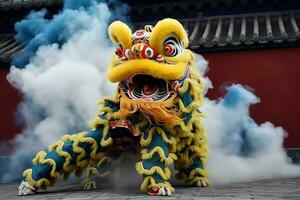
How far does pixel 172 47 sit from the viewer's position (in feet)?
16.5

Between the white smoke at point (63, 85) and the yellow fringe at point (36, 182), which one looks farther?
the white smoke at point (63, 85)

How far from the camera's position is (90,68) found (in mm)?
6664

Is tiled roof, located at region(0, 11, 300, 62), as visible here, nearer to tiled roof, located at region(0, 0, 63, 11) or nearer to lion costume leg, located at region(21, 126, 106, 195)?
tiled roof, located at region(0, 0, 63, 11)

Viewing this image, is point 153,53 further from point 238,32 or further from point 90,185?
point 238,32

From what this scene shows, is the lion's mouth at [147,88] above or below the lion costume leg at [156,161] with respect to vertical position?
above

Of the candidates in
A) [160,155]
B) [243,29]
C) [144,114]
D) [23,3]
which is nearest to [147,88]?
[144,114]

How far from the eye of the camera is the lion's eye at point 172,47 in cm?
499

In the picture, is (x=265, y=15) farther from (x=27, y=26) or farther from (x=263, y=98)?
(x=27, y=26)

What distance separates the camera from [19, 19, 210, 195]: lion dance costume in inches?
191

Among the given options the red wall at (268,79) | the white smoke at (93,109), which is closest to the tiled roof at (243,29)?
the red wall at (268,79)

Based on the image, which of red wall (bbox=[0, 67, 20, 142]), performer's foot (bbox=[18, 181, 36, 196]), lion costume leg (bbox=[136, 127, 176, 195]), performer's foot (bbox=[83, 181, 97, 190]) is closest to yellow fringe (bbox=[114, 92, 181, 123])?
lion costume leg (bbox=[136, 127, 176, 195])

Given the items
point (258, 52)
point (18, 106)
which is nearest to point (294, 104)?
point (258, 52)

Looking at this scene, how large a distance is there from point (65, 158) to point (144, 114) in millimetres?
948

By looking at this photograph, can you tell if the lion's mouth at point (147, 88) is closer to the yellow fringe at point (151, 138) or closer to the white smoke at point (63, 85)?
the yellow fringe at point (151, 138)
